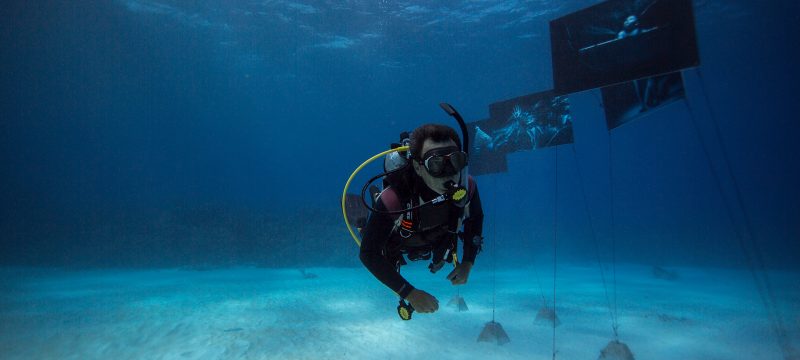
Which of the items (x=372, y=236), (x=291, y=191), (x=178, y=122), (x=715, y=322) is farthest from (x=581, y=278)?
(x=291, y=191)

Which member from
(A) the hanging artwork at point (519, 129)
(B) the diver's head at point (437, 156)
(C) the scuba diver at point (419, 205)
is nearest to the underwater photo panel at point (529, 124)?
(A) the hanging artwork at point (519, 129)

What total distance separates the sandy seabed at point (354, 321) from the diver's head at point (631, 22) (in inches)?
255

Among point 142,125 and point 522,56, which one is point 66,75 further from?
point 522,56

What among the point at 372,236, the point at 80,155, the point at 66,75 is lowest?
the point at 372,236

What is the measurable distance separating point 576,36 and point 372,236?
724 cm

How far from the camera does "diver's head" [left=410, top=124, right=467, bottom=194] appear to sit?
2.41m

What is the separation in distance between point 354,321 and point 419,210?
23.4ft

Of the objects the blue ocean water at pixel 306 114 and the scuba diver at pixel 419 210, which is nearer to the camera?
the scuba diver at pixel 419 210

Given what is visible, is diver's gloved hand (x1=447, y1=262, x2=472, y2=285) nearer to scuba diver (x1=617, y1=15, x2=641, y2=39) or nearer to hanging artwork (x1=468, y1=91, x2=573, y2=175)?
scuba diver (x1=617, y1=15, x2=641, y2=39)

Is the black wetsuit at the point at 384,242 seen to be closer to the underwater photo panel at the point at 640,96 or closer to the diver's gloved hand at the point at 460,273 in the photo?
the diver's gloved hand at the point at 460,273

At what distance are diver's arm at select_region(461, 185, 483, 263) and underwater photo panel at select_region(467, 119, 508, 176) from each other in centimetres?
778

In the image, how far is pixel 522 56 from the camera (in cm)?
3150

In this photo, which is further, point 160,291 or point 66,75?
point 66,75

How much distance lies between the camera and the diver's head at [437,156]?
2.41m
